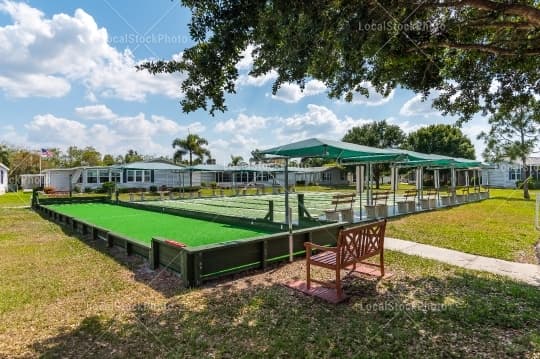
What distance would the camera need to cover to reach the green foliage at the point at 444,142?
42.4 metres

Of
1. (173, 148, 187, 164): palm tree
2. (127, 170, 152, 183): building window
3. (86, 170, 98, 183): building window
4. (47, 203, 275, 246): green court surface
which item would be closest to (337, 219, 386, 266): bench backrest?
(47, 203, 275, 246): green court surface

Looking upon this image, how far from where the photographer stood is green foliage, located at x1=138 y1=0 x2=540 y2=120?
3.88 metres

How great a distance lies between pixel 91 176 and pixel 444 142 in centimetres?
4207

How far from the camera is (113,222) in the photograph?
33.8ft

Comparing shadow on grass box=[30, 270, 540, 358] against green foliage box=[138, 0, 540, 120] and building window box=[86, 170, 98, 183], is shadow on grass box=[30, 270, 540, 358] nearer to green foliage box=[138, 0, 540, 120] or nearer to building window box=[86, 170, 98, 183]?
green foliage box=[138, 0, 540, 120]

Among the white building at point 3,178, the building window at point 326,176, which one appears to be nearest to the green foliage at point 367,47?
the white building at point 3,178

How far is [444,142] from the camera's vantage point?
4234 cm

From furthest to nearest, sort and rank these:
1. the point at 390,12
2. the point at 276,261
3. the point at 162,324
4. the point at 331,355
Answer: the point at 276,261 < the point at 390,12 < the point at 162,324 < the point at 331,355

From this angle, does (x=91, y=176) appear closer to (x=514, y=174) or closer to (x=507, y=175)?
(x=507, y=175)

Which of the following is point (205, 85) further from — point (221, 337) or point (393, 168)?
point (393, 168)

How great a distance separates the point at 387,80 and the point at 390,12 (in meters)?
2.56

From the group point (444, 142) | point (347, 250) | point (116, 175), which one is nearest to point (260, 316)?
point (347, 250)

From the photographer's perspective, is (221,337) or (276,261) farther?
(276,261)

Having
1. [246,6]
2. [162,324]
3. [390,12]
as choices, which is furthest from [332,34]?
[162,324]
